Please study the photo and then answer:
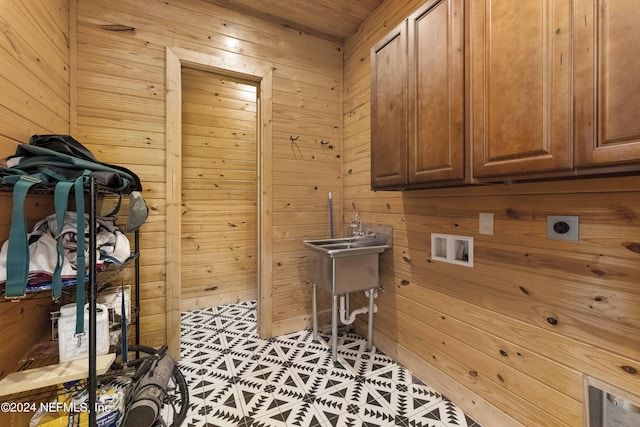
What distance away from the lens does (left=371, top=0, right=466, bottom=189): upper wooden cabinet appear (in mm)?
1263

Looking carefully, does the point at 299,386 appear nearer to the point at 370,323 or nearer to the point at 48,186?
the point at 370,323

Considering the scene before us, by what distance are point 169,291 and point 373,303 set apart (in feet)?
5.16

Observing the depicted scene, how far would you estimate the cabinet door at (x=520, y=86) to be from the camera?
0.91 meters

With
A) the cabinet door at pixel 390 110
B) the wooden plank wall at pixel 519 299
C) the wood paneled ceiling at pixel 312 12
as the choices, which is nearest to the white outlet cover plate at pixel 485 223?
the wooden plank wall at pixel 519 299

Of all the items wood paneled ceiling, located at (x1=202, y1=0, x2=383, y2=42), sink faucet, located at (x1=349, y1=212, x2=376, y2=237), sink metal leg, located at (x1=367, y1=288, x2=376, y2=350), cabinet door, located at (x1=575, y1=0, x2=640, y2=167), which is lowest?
sink metal leg, located at (x1=367, y1=288, x2=376, y2=350)

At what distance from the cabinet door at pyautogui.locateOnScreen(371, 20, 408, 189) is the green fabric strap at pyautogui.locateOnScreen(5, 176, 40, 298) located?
5.42 feet

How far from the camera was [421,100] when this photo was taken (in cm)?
145

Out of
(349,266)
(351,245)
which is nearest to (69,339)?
(349,266)

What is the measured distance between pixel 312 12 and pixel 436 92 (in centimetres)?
161

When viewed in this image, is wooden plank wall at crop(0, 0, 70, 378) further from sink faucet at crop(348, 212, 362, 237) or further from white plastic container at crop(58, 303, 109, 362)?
sink faucet at crop(348, 212, 362, 237)

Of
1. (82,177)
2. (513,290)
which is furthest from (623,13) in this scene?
(82,177)

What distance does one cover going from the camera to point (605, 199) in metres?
1.04

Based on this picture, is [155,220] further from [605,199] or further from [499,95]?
[605,199]

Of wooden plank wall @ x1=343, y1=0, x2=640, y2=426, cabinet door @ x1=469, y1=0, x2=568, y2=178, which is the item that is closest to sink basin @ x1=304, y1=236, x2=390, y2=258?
wooden plank wall @ x1=343, y1=0, x2=640, y2=426
